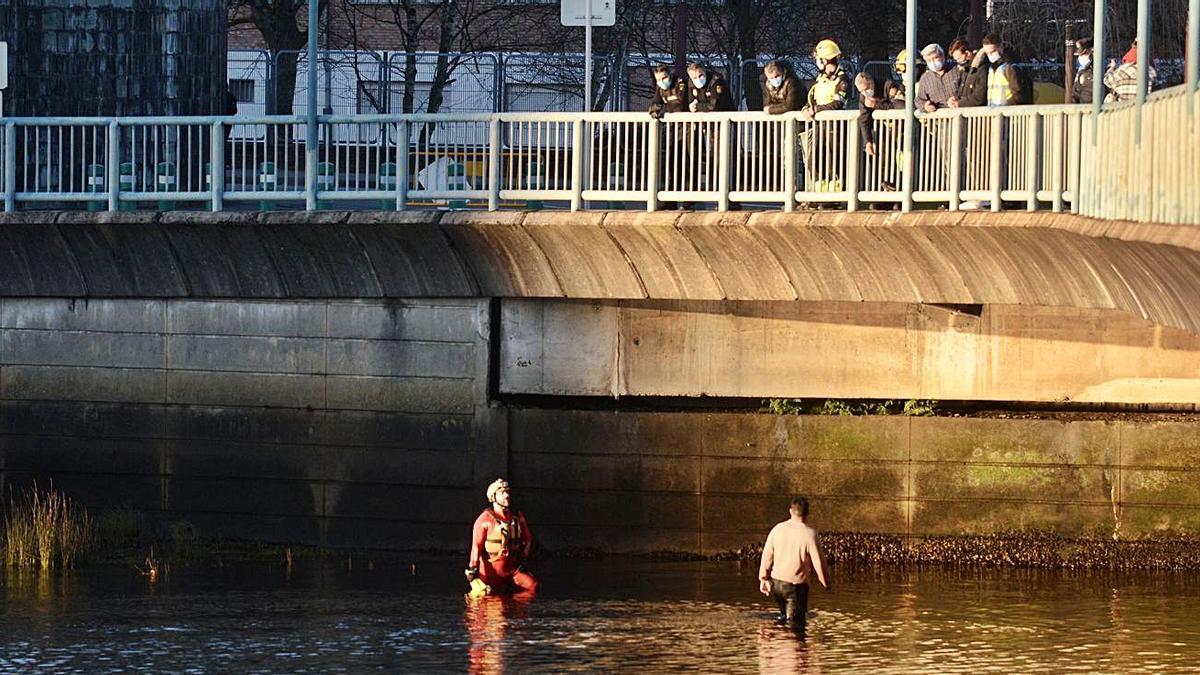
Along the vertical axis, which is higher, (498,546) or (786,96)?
(786,96)

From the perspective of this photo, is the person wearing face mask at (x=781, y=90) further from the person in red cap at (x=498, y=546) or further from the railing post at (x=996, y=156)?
the person in red cap at (x=498, y=546)

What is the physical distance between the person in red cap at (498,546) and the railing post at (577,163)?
3.29 metres

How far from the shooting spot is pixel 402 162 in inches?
1013

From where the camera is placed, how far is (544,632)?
2158cm

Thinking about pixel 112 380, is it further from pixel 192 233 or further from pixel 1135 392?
pixel 1135 392

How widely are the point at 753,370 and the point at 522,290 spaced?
2.71m

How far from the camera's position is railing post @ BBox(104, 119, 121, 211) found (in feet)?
86.7

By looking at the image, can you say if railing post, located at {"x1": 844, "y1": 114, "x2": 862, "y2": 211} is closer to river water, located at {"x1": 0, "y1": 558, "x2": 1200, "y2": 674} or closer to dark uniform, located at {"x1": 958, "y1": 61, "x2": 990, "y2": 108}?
dark uniform, located at {"x1": 958, "y1": 61, "x2": 990, "y2": 108}

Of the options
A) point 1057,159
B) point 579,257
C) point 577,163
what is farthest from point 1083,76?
point 579,257

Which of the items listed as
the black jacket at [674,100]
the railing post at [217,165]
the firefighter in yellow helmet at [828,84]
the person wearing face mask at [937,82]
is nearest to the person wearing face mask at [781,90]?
the firefighter in yellow helmet at [828,84]

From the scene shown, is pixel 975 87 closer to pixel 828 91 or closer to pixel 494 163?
pixel 828 91

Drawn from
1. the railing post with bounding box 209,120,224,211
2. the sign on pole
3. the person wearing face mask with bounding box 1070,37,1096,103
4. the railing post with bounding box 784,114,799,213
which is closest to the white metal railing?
the person wearing face mask with bounding box 1070,37,1096,103

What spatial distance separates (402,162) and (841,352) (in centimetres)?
519

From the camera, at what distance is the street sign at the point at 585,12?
26703 mm
